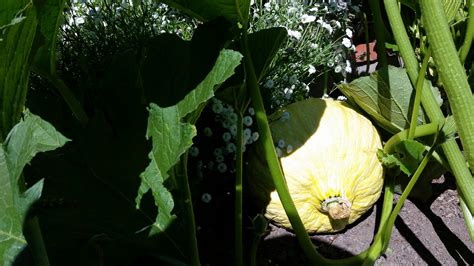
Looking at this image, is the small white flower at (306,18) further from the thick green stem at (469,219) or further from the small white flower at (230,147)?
the thick green stem at (469,219)

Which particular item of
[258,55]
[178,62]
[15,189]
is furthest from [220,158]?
[15,189]

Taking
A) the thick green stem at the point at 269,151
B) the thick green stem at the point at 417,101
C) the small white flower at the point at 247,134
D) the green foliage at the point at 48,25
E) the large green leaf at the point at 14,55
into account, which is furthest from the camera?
the small white flower at the point at 247,134

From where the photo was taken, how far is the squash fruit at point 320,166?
4.42 feet

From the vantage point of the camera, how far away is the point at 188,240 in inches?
38.0

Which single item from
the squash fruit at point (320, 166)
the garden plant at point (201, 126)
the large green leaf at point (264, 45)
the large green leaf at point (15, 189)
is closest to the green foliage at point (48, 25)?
the garden plant at point (201, 126)

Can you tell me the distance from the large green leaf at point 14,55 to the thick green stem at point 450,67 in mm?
689

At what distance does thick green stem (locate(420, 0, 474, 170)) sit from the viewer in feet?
3.54

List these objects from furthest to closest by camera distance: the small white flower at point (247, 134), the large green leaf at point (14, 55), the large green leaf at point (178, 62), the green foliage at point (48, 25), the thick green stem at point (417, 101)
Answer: the small white flower at point (247, 134) < the thick green stem at point (417, 101) < the large green leaf at point (178, 62) < the green foliage at point (48, 25) < the large green leaf at point (14, 55)

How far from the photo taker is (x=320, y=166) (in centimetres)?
135

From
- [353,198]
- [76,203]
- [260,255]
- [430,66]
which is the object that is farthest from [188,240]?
[430,66]

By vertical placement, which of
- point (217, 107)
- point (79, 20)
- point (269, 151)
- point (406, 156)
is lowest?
point (406, 156)

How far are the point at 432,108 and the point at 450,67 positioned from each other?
0.19 metres

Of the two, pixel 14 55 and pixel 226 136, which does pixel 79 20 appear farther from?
pixel 14 55

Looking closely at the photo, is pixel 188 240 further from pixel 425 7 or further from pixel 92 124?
pixel 425 7
